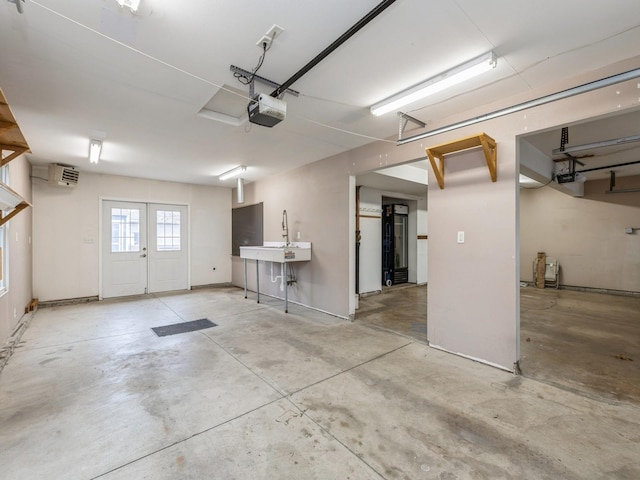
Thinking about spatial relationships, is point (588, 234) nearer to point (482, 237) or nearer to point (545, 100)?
point (482, 237)

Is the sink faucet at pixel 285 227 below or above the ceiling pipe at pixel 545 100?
below

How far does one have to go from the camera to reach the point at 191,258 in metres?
7.34

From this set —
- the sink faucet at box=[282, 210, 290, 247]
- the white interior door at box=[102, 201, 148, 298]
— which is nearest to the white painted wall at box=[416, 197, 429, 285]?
the sink faucet at box=[282, 210, 290, 247]

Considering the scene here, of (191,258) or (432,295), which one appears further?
(191,258)

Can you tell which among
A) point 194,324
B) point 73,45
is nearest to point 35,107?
point 73,45

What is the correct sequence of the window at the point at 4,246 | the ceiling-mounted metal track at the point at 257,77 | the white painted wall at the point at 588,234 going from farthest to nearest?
the white painted wall at the point at 588,234 → the window at the point at 4,246 → the ceiling-mounted metal track at the point at 257,77

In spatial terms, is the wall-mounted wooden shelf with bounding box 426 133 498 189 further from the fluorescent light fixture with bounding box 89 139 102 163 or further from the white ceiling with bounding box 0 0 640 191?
the fluorescent light fixture with bounding box 89 139 102 163

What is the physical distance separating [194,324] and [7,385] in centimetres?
202

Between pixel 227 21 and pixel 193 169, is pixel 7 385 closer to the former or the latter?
pixel 227 21

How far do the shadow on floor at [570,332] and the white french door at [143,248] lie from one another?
4759mm

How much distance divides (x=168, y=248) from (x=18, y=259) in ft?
9.61

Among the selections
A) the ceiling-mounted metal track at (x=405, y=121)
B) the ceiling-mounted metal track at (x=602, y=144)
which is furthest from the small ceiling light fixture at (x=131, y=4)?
the ceiling-mounted metal track at (x=602, y=144)

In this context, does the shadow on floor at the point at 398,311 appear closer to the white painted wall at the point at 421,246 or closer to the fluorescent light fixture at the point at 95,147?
the white painted wall at the point at 421,246

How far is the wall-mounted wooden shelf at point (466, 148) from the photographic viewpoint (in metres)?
2.73
